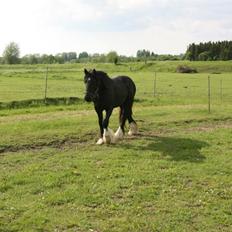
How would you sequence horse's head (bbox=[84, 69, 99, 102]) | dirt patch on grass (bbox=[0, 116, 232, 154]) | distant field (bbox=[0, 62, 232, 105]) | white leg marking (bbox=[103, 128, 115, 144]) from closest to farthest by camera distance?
1. horse's head (bbox=[84, 69, 99, 102])
2. dirt patch on grass (bbox=[0, 116, 232, 154])
3. white leg marking (bbox=[103, 128, 115, 144])
4. distant field (bbox=[0, 62, 232, 105])

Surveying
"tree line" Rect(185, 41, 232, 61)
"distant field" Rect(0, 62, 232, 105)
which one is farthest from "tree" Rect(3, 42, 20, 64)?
"distant field" Rect(0, 62, 232, 105)

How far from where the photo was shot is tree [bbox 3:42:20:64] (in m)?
127

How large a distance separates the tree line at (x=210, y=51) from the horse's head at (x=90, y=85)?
97.7 meters

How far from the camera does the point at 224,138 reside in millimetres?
12266

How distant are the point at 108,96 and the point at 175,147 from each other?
93.0 inches

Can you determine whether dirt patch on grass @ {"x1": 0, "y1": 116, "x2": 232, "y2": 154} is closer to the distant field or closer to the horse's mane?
the horse's mane

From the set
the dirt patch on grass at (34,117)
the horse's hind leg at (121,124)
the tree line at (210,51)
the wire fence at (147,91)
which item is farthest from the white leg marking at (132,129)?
the tree line at (210,51)

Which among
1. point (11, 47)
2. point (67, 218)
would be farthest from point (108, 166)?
point (11, 47)

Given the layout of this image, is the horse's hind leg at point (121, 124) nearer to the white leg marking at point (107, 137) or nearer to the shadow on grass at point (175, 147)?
the white leg marking at point (107, 137)

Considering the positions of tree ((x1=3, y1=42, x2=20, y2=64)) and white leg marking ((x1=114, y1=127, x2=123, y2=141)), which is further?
tree ((x1=3, y1=42, x2=20, y2=64))

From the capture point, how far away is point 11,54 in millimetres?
130000

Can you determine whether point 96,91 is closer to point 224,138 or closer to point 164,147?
point 164,147

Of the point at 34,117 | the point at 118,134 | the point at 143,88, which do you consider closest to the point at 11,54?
the point at 143,88

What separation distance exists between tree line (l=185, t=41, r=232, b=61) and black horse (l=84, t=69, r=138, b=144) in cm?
9548
